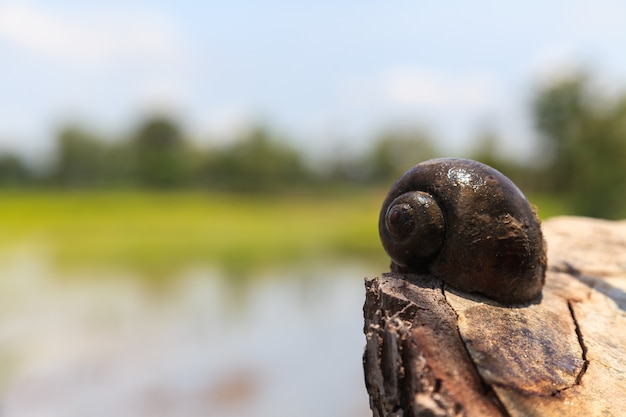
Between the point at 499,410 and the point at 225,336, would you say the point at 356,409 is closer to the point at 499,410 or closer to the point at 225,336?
the point at 225,336

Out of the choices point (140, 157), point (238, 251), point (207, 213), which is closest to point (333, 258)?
point (238, 251)

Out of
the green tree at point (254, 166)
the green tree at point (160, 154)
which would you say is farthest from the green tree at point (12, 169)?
the green tree at point (254, 166)

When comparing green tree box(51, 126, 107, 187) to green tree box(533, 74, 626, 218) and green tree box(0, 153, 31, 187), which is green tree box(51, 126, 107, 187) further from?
green tree box(533, 74, 626, 218)

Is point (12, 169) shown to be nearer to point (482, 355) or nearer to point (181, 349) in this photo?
point (181, 349)

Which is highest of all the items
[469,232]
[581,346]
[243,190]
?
[469,232]

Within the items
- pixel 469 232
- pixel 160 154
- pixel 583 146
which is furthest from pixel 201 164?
pixel 469 232

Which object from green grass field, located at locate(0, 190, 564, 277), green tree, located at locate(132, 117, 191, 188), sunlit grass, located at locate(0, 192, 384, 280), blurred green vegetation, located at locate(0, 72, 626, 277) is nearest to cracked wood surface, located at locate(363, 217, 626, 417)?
blurred green vegetation, located at locate(0, 72, 626, 277)
